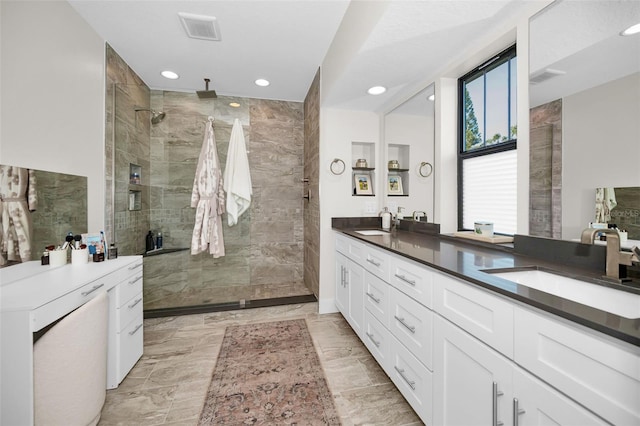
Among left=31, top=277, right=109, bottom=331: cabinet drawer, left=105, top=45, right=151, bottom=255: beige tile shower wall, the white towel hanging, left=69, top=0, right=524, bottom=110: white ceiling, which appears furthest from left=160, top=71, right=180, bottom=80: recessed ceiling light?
left=31, top=277, right=109, bottom=331: cabinet drawer

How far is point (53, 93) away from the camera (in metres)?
1.78

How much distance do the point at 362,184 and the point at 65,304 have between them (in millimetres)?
2619

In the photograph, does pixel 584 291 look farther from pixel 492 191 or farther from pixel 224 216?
pixel 224 216

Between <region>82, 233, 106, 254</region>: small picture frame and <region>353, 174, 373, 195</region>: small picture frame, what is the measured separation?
2352mm

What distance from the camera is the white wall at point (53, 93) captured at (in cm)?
148

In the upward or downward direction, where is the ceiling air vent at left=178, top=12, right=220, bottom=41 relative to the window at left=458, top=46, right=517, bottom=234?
upward

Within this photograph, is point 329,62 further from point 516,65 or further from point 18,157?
point 18,157

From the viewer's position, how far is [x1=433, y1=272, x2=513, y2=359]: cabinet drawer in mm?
876

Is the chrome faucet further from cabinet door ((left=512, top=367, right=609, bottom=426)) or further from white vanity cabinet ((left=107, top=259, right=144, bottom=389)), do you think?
white vanity cabinet ((left=107, top=259, right=144, bottom=389))

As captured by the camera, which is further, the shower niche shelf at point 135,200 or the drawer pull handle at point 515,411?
the shower niche shelf at point 135,200

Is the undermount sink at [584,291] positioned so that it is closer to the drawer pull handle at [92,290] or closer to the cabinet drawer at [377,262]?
the cabinet drawer at [377,262]

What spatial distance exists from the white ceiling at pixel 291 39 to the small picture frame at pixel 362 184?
2.51 feet

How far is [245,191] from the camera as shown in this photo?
3053mm

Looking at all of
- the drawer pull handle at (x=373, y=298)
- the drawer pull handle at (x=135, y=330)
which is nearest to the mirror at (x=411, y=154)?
the drawer pull handle at (x=373, y=298)
